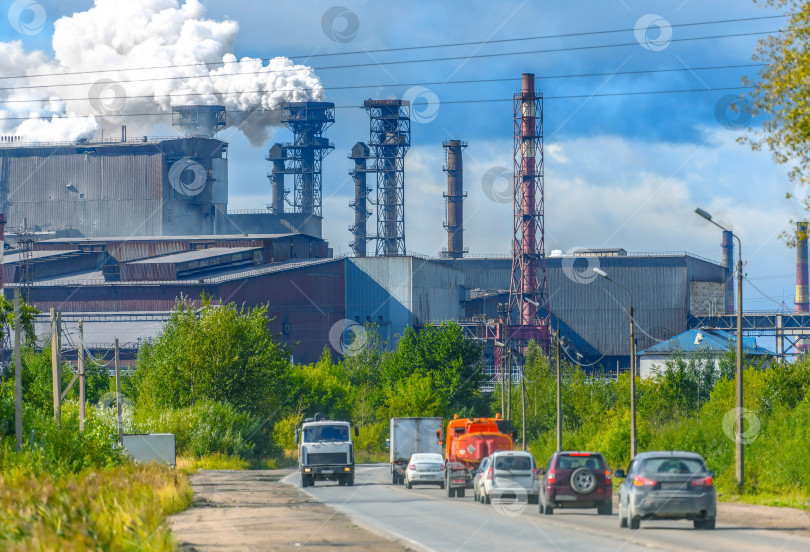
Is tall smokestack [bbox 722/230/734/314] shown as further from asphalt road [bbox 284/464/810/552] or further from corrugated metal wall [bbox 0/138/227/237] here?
asphalt road [bbox 284/464/810/552]

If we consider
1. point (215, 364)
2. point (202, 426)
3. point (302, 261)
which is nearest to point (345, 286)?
point (302, 261)

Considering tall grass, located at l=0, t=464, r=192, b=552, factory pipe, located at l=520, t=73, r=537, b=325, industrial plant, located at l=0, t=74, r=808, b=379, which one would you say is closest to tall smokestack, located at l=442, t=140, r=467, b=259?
industrial plant, located at l=0, t=74, r=808, b=379

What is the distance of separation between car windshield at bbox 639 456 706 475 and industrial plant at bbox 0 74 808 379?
6512cm

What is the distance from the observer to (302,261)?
341 ft

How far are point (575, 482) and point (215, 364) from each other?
37.7m

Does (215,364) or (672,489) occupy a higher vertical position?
(215,364)

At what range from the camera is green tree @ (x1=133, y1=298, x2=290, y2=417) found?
5891cm

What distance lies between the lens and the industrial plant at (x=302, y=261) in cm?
9381

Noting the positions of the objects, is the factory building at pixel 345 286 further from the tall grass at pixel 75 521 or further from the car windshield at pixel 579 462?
the tall grass at pixel 75 521

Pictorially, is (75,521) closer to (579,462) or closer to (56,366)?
(579,462)

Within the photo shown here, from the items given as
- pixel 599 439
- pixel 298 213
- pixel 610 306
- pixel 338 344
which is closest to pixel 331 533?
pixel 599 439

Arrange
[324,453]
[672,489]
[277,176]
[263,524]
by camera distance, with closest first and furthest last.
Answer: [672,489] → [263,524] → [324,453] → [277,176]

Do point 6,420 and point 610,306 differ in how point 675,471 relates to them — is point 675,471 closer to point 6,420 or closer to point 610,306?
point 6,420

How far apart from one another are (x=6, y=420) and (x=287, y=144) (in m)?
104
